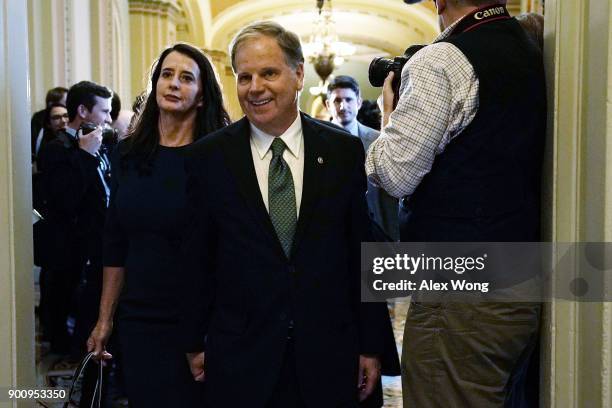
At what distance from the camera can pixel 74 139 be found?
16.8ft

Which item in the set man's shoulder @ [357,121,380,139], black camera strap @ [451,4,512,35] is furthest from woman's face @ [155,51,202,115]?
man's shoulder @ [357,121,380,139]

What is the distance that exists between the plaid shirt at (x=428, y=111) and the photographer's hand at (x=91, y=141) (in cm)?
315

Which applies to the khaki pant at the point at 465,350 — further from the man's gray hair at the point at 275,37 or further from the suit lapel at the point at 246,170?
the man's gray hair at the point at 275,37

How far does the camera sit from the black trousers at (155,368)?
2781 mm

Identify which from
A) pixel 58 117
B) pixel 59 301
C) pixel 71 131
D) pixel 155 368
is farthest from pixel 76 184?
pixel 155 368

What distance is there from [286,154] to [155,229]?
2.37ft

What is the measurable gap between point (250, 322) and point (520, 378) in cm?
86

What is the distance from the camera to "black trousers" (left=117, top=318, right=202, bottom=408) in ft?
9.12

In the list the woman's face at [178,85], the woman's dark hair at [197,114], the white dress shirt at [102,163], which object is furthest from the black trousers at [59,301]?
the woman's face at [178,85]

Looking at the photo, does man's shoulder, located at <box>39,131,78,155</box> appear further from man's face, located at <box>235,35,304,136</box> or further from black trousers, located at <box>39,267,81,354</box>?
man's face, located at <box>235,35,304,136</box>

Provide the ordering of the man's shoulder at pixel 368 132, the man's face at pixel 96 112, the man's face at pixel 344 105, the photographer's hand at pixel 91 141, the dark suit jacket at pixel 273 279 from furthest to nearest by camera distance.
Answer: the man's face at pixel 344 105 → the man's shoulder at pixel 368 132 → the man's face at pixel 96 112 → the photographer's hand at pixel 91 141 → the dark suit jacket at pixel 273 279

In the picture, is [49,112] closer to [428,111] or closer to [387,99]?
[387,99]

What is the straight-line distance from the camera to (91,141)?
4.97 metres

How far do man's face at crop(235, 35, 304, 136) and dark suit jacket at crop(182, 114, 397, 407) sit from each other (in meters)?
0.10
